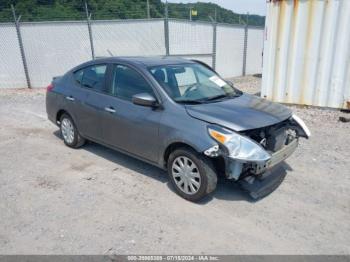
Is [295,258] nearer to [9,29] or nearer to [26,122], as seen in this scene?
[26,122]

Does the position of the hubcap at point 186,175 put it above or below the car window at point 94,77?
below

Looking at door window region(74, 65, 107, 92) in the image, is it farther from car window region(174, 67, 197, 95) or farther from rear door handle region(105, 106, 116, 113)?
car window region(174, 67, 197, 95)

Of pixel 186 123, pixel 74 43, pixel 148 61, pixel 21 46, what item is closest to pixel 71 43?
pixel 74 43

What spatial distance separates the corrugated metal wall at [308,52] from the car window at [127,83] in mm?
4708

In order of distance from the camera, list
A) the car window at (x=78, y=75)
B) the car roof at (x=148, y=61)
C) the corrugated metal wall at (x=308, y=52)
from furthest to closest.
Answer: the corrugated metal wall at (x=308, y=52)
the car window at (x=78, y=75)
the car roof at (x=148, y=61)

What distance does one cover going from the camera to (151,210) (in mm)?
3547

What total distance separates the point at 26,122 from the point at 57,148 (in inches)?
87.2

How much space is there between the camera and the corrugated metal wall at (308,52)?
6.81m

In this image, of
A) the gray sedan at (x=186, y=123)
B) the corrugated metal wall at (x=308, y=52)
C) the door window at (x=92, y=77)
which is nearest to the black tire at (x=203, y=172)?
the gray sedan at (x=186, y=123)

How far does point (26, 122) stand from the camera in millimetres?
7168

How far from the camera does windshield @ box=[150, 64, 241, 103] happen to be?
→ 394 centimetres

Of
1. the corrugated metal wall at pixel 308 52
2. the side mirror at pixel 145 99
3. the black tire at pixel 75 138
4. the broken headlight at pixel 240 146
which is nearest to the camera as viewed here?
the broken headlight at pixel 240 146

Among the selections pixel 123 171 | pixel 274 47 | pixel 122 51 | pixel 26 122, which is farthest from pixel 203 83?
pixel 122 51

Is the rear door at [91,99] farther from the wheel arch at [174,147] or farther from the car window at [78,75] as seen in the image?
the wheel arch at [174,147]
